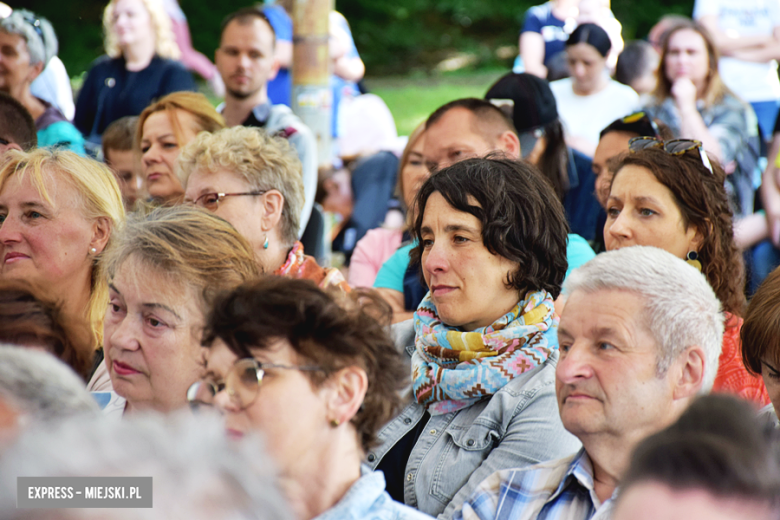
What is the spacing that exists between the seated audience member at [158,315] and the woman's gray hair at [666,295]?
1064mm

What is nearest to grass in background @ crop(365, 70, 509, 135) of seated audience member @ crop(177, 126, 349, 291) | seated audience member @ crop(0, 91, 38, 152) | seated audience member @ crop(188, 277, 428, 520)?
seated audience member @ crop(0, 91, 38, 152)

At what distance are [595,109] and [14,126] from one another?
401 centimetres

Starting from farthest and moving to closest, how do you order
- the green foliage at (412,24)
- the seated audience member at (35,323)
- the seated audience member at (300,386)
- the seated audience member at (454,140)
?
the green foliage at (412,24), the seated audience member at (454,140), the seated audience member at (35,323), the seated audience member at (300,386)

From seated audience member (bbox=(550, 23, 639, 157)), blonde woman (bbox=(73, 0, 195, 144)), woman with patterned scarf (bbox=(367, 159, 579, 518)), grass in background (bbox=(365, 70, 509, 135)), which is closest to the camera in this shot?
woman with patterned scarf (bbox=(367, 159, 579, 518))

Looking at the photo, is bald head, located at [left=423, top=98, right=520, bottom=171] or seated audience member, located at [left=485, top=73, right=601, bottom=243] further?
seated audience member, located at [left=485, top=73, right=601, bottom=243]

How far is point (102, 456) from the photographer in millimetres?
871

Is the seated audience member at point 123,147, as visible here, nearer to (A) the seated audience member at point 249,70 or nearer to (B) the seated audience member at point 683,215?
(A) the seated audience member at point 249,70

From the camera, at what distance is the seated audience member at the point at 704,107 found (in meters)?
4.79

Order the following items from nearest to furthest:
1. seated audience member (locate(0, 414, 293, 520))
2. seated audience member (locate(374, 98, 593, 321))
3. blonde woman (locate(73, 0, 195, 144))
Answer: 1. seated audience member (locate(0, 414, 293, 520))
2. seated audience member (locate(374, 98, 593, 321))
3. blonde woman (locate(73, 0, 195, 144))

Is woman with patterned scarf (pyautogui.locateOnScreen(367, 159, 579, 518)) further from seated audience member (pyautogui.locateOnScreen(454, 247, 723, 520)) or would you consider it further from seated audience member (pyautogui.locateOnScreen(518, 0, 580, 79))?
seated audience member (pyautogui.locateOnScreen(518, 0, 580, 79))

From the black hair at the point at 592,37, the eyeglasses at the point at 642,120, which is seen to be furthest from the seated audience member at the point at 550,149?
the black hair at the point at 592,37

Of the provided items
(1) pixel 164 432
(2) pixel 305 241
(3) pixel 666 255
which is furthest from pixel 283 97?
(1) pixel 164 432

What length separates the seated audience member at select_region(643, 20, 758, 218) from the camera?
479cm

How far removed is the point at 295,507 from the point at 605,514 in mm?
717
